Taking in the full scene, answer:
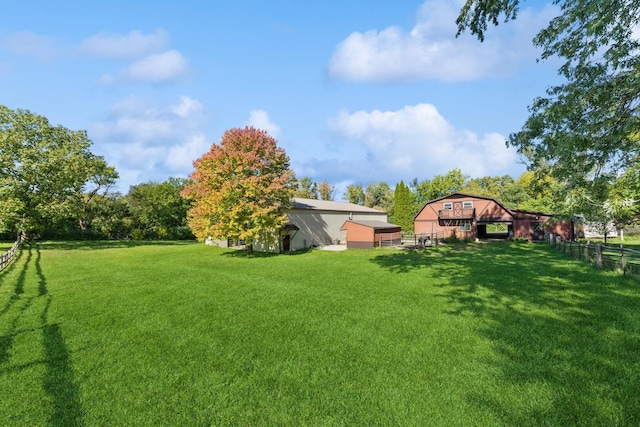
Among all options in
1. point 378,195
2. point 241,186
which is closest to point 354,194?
point 378,195

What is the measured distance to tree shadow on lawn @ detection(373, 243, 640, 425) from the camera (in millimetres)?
4109

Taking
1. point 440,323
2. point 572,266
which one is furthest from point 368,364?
point 572,266

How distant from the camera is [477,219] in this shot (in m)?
35.1

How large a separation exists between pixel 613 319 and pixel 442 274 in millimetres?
7020

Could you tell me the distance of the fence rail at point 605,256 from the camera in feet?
37.7

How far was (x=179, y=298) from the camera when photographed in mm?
10453

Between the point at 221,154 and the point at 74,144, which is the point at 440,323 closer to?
the point at 221,154

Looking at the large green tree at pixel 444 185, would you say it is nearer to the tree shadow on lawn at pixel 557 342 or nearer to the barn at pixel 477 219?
the barn at pixel 477 219

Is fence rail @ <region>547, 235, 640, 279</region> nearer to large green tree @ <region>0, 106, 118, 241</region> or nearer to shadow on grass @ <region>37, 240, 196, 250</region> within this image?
shadow on grass @ <region>37, 240, 196, 250</region>

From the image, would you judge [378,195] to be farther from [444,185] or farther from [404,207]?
[404,207]

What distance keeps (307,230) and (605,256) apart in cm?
2167

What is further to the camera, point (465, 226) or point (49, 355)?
point (465, 226)

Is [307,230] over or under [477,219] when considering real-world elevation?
under

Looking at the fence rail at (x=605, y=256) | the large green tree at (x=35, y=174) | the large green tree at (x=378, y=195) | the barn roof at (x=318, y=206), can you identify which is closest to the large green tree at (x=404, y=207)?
the barn roof at (x=318, y=206)
